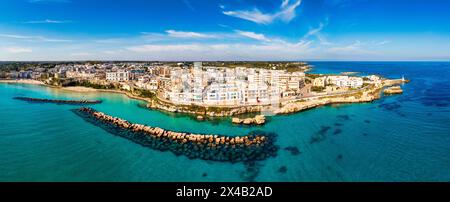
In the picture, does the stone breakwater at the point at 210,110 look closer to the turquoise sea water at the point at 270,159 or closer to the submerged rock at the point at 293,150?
the turquoise sea water at the point at 270,159

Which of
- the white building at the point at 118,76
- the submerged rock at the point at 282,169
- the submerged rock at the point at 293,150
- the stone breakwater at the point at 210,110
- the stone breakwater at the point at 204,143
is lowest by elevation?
the submerged rock at the point at 282,169

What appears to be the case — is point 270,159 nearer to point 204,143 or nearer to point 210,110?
point 204,143

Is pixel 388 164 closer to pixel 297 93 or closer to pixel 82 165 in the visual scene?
pixel 82 165

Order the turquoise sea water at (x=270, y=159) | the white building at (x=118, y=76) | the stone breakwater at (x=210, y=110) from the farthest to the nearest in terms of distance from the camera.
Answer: the white building at (x=118, y=76), the stone breakwater at (x=210, y=110), the turquoise sea water at (x=270, y=159)

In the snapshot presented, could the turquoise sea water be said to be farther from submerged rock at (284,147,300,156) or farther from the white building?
the white building

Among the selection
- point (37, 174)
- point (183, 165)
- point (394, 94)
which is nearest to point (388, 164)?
point (183, 165)

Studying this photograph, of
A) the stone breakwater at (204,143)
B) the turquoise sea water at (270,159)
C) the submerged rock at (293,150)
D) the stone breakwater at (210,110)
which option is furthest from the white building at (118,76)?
the submerged rock at (293,150)
